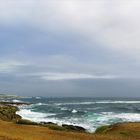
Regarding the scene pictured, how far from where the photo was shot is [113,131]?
27.5 metres

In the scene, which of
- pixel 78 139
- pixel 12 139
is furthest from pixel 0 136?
pixel 78 139

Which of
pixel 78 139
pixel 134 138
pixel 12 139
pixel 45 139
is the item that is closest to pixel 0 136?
pixel 12 139

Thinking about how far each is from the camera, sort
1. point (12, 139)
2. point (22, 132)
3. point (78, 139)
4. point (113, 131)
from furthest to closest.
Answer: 1. point (113, 131)
2. point (22, 132)
3. point (78, 139)
4. point (12, 139)

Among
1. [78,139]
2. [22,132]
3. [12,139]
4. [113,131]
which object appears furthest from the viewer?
[113,131]

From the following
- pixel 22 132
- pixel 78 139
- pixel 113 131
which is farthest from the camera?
pixel 113 131

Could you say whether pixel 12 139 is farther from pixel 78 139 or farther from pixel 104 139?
pixel 104 139

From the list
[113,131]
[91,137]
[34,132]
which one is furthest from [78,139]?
[113,131]

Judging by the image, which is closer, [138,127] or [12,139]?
[12,139]

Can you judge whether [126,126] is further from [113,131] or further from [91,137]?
[91,137]

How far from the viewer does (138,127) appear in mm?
28047

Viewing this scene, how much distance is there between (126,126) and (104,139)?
6.43 metres

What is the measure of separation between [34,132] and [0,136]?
3621 millimetres

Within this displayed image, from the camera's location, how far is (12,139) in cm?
2048

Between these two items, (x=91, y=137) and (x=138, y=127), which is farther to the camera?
(x=138, y=127)
